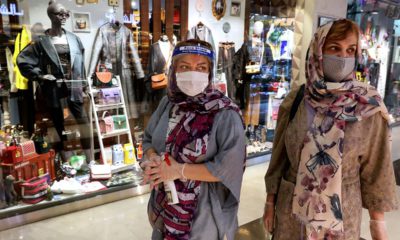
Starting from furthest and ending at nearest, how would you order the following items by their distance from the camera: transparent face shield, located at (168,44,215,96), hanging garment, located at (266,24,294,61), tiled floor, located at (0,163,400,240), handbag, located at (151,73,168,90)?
hanging garment, located at (266,24,294,61), handbag, located at (151,73,168,90), tiled floor, located at (0,163,400,240), transparent face shield, located at (168,44,215,96)

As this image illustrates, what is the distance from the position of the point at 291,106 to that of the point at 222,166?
39 centimetres

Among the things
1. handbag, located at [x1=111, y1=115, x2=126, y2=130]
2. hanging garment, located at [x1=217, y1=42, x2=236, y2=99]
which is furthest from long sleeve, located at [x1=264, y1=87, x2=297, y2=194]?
hanging garment, located at [x1=217, y1=42, x2=236, y2=99]

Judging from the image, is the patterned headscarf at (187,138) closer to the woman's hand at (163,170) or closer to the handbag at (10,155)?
the woman's hand at (163,170)

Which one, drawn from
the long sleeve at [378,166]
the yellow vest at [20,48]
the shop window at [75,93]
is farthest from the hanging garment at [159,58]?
the long sleeve at [378,166]

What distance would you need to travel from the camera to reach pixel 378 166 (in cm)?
126

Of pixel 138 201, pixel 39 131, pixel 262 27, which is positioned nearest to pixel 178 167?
pixel 138 201

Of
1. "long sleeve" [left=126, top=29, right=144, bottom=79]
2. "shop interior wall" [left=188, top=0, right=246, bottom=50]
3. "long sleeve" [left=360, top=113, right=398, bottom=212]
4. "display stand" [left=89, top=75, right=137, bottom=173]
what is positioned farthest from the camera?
"shop interior wall" [left=188, top=0, right=246, bottom=50]

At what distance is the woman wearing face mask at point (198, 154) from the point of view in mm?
1294

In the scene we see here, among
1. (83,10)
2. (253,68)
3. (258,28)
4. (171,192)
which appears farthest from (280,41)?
(171,192)

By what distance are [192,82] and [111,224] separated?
186 centimetres

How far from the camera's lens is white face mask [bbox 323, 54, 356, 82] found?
4.08 feet

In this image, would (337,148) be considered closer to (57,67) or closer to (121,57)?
(57,67)

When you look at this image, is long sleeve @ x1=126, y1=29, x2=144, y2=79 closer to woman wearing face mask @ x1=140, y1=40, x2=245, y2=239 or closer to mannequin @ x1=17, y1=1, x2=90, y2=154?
mannequin @ x1=17, y1=1, x2=90, y2=154

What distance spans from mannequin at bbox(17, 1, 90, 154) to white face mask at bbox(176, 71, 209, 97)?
228 centimetres
